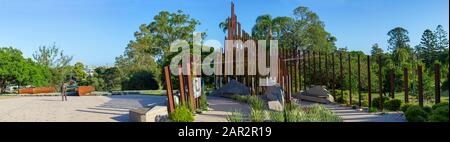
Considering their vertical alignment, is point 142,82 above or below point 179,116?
above

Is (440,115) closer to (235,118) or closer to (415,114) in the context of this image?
(415,114)

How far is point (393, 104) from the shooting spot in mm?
10023

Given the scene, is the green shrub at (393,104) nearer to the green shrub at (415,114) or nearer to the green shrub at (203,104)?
the green shrub at (415,114)

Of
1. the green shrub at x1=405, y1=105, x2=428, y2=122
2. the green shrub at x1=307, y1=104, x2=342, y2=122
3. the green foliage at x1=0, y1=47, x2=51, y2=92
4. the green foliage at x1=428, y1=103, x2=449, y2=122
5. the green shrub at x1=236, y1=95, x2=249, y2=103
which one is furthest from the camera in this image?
the green foliage at x1=0, y1=47, x2=51, y2=92

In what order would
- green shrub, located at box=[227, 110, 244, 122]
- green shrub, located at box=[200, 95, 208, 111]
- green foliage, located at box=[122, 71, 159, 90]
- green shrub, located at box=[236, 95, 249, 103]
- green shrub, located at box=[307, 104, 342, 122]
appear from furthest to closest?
green foliage, located at box=[122, 71, 159, 90], green shrub, located at box=[236, 95, 249, 103], green shrub, located at box=[200, 95, 208, 111], green shrub, located at box=[307, 104, 342, 122], green shrub, located at box=[227, 110, 244, 122]

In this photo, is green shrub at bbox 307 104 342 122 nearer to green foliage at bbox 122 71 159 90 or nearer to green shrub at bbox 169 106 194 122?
green shrub at bbox 169 106 194 122

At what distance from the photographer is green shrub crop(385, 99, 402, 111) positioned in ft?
32.6

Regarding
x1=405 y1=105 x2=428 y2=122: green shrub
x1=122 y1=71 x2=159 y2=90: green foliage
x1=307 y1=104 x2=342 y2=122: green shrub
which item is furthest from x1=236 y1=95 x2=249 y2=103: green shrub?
x1=122 y1=71 x2=159 y2=90: green foliage

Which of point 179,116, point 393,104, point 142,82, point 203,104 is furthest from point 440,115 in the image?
point 142,82

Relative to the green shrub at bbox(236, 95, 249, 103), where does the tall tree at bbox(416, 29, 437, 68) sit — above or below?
above

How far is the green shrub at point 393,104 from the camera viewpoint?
9.93 m
